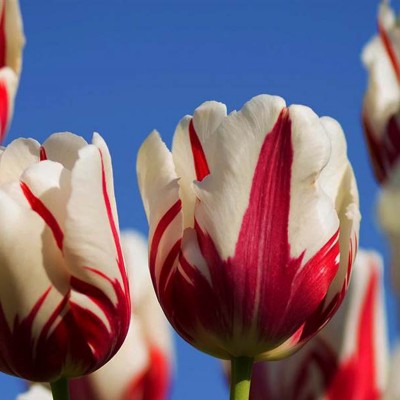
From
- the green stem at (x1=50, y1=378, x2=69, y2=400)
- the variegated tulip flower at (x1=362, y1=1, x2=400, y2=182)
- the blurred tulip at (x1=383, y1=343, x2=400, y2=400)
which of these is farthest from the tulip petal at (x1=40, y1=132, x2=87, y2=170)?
the variegated tulip flower at (x1=362, y1=1, x2=400, y2=182)

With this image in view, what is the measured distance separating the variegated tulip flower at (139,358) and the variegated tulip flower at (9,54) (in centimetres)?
20

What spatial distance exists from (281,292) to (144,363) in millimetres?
594

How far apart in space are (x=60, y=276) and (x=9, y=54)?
564mm

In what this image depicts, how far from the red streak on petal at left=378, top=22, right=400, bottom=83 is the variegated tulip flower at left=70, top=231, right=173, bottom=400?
478 millimetres

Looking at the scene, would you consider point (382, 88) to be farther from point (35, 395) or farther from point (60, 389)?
point (60, 389)

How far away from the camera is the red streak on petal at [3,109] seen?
1.14 meters

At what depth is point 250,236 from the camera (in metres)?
0.72

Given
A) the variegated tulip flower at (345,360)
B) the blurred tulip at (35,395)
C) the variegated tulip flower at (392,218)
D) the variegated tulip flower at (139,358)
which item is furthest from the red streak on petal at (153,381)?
the variegated tulip flower at (392,218)

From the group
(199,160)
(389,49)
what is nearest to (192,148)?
(199,160)

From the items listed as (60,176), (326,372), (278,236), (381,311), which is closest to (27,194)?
(60,176)

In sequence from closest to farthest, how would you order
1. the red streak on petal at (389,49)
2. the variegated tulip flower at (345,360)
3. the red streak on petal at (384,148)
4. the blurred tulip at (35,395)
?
the blurred tulip at (35,395), the variegated tulip flower at (345,360), the red streak on petal at (384,148), the red streak on petal at (389,49)

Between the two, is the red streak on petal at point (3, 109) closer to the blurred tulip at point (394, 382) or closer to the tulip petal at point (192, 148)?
the tulip petal at point (192, 148)

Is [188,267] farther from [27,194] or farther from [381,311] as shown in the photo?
[381,311]

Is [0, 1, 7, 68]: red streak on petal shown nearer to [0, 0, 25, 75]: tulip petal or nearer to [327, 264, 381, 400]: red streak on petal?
[0, 0, 25, 75]: tulip petal
